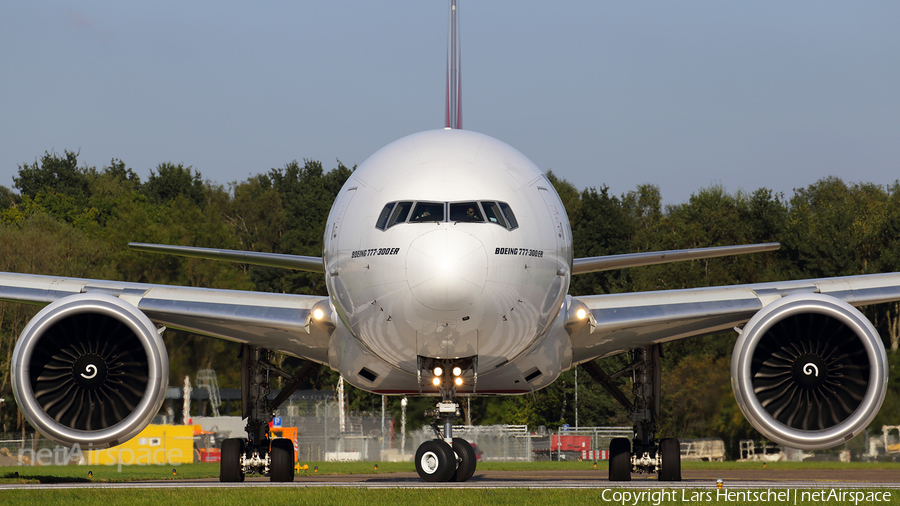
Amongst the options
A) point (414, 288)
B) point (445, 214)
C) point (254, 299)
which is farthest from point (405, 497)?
point (254, 299)

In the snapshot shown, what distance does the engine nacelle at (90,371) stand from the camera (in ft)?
41.2

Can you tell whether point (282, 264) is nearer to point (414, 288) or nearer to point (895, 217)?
point (414, 288)

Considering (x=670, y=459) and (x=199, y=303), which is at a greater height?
(x=199, y=303)

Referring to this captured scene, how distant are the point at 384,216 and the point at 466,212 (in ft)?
2.85

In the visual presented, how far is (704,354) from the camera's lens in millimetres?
39656

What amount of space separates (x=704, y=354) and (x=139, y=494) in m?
31.3

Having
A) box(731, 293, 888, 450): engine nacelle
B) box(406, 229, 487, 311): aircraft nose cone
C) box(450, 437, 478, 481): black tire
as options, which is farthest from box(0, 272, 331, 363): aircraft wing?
box(731, 293, 888, 450): engine nacelle

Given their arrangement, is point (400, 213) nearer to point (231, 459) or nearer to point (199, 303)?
point (199, 303)

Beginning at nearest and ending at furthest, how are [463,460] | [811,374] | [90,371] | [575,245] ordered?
[811,374]
[90,371]
[463,460]
[575,245]

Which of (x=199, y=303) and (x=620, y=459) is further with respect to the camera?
(x=620, y=459)

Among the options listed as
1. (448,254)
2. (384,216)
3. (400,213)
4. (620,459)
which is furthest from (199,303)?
(620,459)

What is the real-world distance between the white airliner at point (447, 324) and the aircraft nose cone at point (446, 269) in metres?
0.02

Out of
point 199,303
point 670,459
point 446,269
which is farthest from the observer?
point 670,459

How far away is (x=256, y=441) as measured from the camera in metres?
15.4
